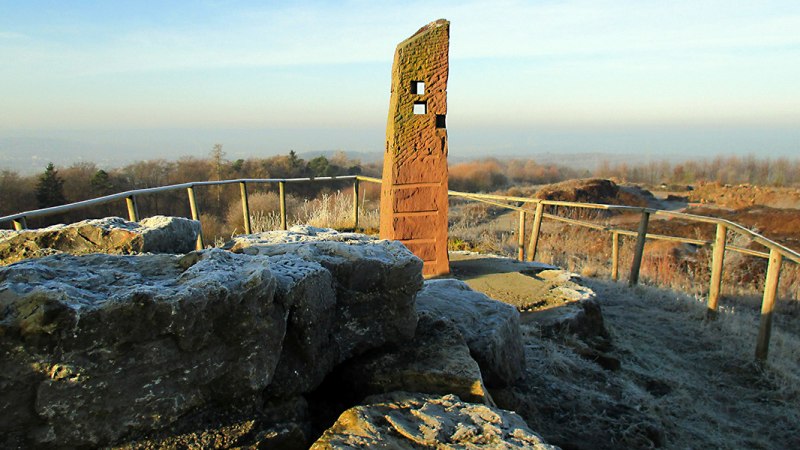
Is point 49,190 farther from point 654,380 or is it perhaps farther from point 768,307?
point 768,307

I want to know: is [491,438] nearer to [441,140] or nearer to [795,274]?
[441,140]

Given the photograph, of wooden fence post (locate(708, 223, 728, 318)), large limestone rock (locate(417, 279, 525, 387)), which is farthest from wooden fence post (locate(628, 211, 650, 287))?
large limestone rock (locate(417, 279, 525, 387))

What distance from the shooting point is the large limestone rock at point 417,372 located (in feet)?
8.79

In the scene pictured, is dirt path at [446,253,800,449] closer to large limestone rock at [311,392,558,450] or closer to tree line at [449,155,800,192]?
large limestone rock at [311,392,558,450]

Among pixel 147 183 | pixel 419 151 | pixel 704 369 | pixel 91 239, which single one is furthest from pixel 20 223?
pixel 147 183

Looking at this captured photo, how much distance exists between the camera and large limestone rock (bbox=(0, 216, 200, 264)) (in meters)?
2.75

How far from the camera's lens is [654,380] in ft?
16.0

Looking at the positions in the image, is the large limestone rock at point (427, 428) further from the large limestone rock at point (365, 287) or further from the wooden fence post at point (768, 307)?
the wooden fence post at point (768, 307)

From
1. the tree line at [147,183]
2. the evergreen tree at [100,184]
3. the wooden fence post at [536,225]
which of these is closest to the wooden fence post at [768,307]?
the wooden fence post at [536,225]

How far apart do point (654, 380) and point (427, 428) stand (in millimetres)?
3469

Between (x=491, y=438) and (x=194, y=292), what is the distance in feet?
4.08

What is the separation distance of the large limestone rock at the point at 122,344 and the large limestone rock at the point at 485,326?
140cm

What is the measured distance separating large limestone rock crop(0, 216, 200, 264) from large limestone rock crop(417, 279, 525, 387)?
157cm

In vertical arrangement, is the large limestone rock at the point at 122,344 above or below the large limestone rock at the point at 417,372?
above
